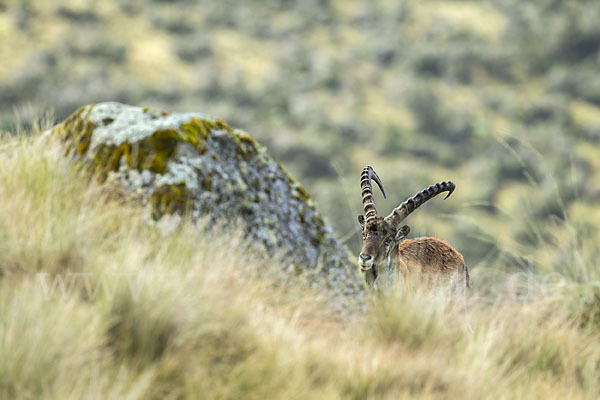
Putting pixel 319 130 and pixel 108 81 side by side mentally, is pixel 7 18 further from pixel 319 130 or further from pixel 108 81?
pixel 319 130

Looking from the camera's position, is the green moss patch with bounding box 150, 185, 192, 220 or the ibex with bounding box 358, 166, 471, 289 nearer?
the green moss patch with bounding box 150, 185, 192, 220

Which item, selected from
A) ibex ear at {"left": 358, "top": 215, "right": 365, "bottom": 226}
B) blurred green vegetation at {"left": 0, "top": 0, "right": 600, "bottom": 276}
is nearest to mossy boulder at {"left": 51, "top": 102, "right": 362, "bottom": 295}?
ibex ear at {"left": 358, "top": 215, "right": 365, "bottom": 226}

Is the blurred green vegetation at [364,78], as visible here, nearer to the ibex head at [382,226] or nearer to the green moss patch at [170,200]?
the ibex head at [382,226]

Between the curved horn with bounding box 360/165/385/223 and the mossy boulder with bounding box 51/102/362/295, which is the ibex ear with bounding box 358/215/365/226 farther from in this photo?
the mossy boulder with bounding box 51/102/362/295

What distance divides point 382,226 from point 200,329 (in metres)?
2.63

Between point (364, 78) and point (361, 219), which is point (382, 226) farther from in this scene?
point (364, 78)

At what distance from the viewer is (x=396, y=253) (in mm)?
5570

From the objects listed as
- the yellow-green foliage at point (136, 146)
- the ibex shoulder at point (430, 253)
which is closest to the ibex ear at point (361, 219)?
the ibex shoulder at point (430, 253)

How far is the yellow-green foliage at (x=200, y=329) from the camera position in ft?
9.25

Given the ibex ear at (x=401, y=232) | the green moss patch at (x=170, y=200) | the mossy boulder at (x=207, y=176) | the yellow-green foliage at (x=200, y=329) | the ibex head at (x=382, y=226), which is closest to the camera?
the yellow-green foliage at (x=200, y=329)

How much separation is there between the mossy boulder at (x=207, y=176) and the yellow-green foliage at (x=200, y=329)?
0.40 m

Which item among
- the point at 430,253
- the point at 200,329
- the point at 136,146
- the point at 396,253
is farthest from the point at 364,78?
the point at 200,329

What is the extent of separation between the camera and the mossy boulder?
5062 mm

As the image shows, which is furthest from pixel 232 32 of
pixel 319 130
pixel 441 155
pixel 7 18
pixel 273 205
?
pixel 273 205
